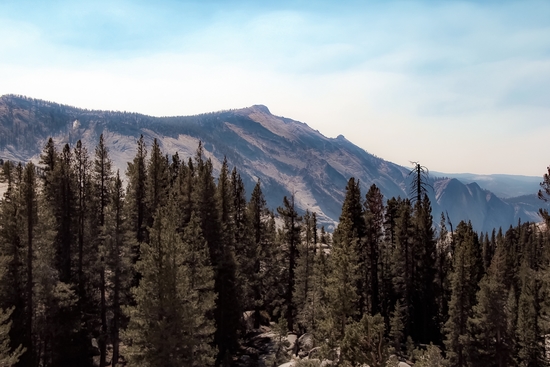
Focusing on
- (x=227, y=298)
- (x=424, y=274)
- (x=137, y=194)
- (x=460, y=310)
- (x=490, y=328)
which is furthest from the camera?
(x=424, y=274)

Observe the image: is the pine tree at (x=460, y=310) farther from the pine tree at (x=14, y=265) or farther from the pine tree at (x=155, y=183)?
the pine tree at (x=14, y=265)

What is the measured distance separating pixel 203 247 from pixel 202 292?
3885 mm

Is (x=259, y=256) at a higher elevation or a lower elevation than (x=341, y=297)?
lower

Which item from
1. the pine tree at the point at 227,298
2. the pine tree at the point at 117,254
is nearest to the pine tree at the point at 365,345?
the pine tree at the point at 117,254

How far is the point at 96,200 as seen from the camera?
37.9 m

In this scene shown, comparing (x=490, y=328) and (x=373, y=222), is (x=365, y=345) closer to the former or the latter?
(x=490, y=328)

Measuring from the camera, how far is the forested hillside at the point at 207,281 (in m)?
23.8

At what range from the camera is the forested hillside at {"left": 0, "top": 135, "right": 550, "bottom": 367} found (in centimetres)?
2380

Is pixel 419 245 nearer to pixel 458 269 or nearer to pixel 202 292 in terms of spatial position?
pixel 458 269

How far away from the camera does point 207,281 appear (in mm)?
30828

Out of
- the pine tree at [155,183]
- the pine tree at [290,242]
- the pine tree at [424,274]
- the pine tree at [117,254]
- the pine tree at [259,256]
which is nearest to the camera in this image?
the pine tree at [117,254]

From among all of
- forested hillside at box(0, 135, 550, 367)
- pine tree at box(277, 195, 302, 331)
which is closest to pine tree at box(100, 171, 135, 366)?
forested hillside at box(0, 135, 550, 367)

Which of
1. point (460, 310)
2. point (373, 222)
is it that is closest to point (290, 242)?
point (373, 222)

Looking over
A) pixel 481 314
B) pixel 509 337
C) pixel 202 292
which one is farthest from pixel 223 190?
pixel 509 337
